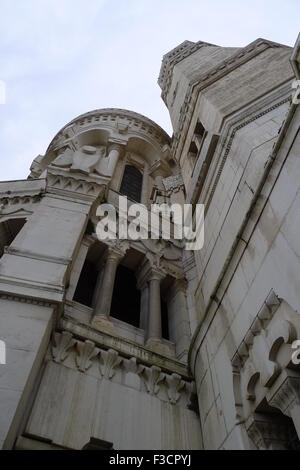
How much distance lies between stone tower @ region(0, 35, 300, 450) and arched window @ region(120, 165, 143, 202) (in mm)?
5947

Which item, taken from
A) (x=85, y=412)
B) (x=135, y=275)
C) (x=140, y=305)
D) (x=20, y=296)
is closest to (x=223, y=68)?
(x=135, y=275)

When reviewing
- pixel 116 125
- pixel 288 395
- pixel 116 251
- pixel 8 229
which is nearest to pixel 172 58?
pixel 116 125

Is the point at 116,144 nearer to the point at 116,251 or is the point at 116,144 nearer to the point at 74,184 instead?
the point at 74,184

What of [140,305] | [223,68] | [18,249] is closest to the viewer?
[18,249]

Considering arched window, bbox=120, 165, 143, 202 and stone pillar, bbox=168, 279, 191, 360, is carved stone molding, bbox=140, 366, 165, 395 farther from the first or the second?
arched window, bbox=120, 165, 143, 202

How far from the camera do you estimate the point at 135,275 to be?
443 inches

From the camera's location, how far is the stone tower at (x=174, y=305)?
16.8 ft

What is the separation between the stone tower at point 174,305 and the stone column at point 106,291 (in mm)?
40

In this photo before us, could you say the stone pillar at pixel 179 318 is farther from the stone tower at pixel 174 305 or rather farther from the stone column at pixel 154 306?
the stone column at pixel 154 306

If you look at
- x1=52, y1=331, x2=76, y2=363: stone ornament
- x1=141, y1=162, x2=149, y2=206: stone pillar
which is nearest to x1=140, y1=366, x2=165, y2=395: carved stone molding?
x1=52, y1=331, x2=76, y2=363: stone ornament

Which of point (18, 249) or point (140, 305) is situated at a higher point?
point (140, 305)

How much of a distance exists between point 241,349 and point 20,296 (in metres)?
3.75

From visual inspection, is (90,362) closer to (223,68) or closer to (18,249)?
(18,249)

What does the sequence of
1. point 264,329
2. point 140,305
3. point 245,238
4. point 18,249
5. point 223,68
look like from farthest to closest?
1. point 223,68
2. point 140,305
3. point 18,249
4. point 245,238
5. point 264,329
